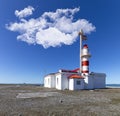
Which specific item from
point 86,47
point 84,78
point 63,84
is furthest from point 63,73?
point 86,47

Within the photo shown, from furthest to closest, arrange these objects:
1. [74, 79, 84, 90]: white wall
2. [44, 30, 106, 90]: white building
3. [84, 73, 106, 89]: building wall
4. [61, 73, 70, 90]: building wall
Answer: [84, 73, 106, 89]: building wall < [61, 73, 70, 90]: building wall < [44, 30, 106, 90]: white building < [74, 79, 84, 90]: white wall

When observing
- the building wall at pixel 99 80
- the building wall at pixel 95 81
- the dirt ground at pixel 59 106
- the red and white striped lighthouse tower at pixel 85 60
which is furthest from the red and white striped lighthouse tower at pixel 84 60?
the dirt ground at pixel 59 106

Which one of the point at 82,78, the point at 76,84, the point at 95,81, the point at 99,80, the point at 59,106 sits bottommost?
the point at 59,106

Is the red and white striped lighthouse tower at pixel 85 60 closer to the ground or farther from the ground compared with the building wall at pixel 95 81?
farther from the ground

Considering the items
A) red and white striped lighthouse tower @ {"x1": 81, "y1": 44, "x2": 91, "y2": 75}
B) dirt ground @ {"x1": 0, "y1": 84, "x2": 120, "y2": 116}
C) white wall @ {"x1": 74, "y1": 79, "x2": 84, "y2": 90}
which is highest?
red and white striped lighthouse tower @ {"x1": 81, "y1": 44, "x2": 91, "y2": 75}

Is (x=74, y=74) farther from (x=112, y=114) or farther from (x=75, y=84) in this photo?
(x=112, y=114)

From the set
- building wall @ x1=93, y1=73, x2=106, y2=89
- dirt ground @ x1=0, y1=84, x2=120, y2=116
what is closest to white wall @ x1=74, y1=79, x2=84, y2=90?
building wall @ x1=93, y1=73, x2=106, y2=89

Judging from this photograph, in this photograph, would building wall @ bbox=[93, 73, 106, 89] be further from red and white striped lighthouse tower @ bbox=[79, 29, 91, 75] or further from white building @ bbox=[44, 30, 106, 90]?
red and white striped lighthouse tower @ bbox=[79, 29, 91, 75]

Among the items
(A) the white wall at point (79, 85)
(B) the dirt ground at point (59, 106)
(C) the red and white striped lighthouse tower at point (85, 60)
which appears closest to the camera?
(B) the dirt ground at point (59, 106)

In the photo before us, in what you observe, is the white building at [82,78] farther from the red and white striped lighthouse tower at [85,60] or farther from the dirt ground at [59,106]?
the dirt ground at [59,106]

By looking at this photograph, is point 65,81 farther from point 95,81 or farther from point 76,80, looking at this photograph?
point 95,81

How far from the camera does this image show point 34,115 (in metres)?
9.22

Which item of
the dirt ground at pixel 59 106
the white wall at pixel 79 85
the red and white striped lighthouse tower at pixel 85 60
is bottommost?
the dirt ground at pixel 59 106

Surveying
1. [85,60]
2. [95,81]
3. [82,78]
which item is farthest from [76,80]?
[95,81]
